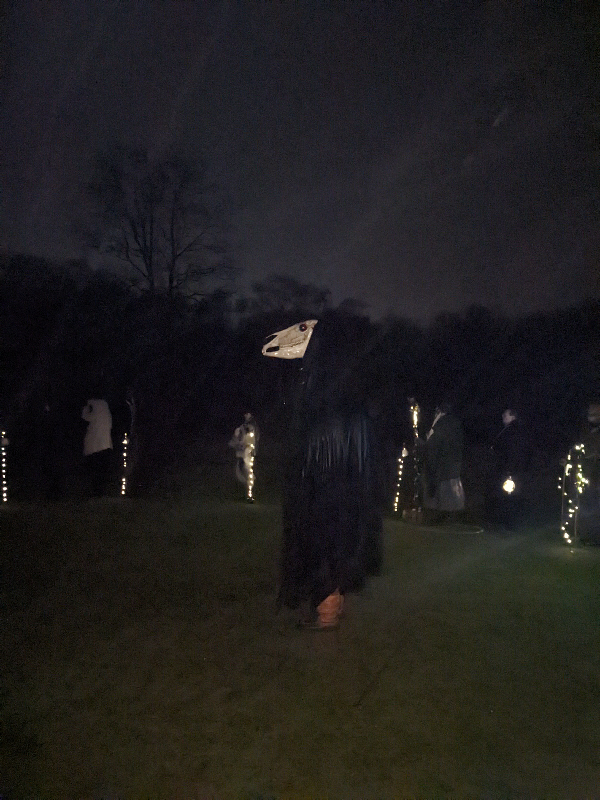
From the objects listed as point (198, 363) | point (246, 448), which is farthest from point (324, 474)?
point (198, 363)

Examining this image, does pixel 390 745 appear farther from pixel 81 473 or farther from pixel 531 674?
pixel 81 473

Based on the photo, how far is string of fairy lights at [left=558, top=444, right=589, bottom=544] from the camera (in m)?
9.85

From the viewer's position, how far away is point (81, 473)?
15.3m

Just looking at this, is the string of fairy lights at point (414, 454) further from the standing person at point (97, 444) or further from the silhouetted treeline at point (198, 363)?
the standing person at point (97, 444)

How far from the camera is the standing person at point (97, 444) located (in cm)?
1284

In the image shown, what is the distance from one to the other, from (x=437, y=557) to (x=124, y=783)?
5651 mm

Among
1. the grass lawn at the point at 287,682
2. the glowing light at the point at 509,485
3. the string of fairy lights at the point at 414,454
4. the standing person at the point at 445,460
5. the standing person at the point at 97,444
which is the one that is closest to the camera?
the grass lawn at the point at 287,682

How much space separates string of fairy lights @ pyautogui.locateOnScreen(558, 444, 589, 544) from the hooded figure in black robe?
4956mm

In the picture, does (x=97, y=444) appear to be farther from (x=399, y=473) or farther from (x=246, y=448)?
(x=399, y=473)

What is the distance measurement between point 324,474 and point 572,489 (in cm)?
581

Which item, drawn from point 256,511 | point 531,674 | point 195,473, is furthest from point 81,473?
point 531,674

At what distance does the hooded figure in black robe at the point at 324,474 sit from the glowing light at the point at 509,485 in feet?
16.6

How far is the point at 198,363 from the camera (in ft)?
97.0

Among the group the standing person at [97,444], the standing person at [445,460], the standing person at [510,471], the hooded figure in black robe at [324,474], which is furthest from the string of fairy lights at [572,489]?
the standing person at [97,444]
